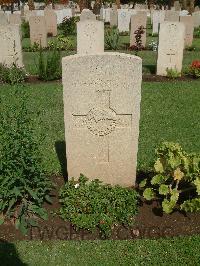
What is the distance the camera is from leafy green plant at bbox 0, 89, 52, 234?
4082 millimetres

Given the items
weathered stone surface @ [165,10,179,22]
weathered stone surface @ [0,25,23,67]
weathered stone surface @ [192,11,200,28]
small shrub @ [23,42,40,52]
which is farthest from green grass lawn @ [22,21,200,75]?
weathered stone surface @ [192,11,200,28]

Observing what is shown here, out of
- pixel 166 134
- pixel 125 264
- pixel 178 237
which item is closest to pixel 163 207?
pixel 178 237

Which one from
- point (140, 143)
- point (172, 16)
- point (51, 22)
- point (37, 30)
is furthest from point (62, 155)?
point (51, 22)

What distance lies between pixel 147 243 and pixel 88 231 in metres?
0.69

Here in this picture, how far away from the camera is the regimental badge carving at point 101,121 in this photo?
4.44m

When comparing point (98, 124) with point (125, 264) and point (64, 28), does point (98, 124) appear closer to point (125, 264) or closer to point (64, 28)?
point (125, 264)

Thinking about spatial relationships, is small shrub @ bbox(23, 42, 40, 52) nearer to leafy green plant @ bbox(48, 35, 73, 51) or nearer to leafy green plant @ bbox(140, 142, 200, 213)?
leafy green plant @ bbox(48, 35, 73, 51)

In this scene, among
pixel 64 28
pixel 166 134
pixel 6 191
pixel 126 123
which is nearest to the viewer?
pixel 6 191

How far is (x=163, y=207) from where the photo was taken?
430cm

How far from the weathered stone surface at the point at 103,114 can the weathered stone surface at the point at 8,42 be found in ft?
22.8

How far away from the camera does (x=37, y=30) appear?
53.2 ft

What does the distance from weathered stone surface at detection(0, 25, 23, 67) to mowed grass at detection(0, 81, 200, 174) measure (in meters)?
1.68

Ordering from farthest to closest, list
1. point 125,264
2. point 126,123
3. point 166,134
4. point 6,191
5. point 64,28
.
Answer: point 64,28, point 166,134, point 126,123, point 6,191, point 125,264

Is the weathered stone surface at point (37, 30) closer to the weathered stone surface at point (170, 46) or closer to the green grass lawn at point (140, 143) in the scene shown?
the green grass lawn at point (140, 143)
